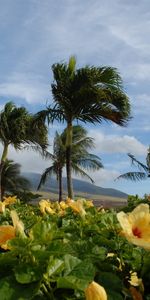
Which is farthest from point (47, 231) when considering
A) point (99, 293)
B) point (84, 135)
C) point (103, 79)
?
point (84, 135)

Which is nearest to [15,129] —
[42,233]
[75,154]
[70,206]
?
[75,154]

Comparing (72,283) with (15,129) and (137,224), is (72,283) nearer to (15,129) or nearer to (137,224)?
(137,224)

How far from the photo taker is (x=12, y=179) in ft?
106

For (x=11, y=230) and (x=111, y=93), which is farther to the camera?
(x=111, y=93)

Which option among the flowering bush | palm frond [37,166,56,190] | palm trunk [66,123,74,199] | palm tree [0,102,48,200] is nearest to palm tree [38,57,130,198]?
palm trunk [66,123,74,199]

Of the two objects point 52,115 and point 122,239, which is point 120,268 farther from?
point 52,115

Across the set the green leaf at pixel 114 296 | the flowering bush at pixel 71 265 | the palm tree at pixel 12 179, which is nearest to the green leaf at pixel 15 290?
the flowering bush at pixel 71 265

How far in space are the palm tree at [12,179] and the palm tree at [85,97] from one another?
15.6 m

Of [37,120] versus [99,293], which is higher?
[37,120]

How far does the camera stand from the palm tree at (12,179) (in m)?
31.8

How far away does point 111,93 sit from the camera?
16188 mm

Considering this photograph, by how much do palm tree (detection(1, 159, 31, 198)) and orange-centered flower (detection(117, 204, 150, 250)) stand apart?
97.7 feet

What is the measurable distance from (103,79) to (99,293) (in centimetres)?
1494

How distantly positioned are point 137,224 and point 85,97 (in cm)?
1405
